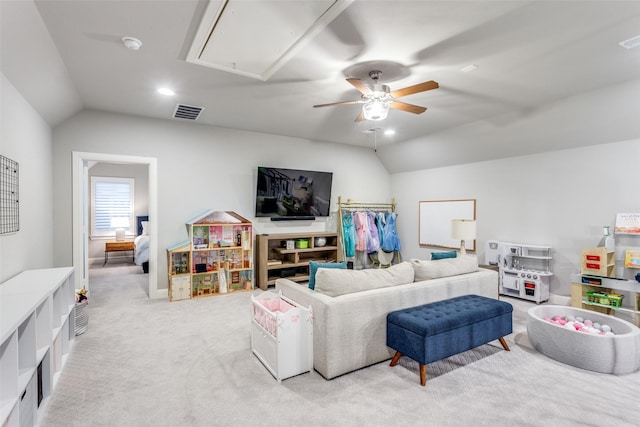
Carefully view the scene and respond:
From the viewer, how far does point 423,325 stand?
2434mm

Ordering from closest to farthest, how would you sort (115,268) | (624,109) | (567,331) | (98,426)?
(98,426) < (567,331) < (624,109) < (115,268)

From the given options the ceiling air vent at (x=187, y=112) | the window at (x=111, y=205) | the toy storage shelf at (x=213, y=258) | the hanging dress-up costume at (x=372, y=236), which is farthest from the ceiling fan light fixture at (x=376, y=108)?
the window at (x=111, y=205)

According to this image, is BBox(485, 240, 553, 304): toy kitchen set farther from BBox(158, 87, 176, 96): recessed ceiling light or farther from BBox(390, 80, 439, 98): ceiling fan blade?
BBox(158, 87, 176, 96): recessed ceiling light

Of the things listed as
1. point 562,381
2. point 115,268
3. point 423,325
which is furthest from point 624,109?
point 115,268

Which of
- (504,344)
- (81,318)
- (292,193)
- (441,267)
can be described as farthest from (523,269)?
(81,318)

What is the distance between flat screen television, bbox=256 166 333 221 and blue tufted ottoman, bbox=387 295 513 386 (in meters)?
3.47

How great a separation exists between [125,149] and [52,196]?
1.08 metres

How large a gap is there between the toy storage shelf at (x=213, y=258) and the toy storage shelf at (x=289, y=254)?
0.22 metres

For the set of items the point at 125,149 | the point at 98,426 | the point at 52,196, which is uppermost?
the point at 125,149

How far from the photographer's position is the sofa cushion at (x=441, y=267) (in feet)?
10.6

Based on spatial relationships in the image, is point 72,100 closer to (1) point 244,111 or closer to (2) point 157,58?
(2) point 157,58

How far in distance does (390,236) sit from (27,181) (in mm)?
→ 5849

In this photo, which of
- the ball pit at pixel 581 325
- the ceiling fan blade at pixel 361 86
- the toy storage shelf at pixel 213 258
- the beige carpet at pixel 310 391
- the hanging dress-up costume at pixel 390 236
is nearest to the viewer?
the beige carpet at pixel 310 391

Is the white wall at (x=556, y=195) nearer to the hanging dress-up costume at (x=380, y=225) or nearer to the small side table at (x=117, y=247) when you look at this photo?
the hanging dress-up costume at (x=380, y=225)
